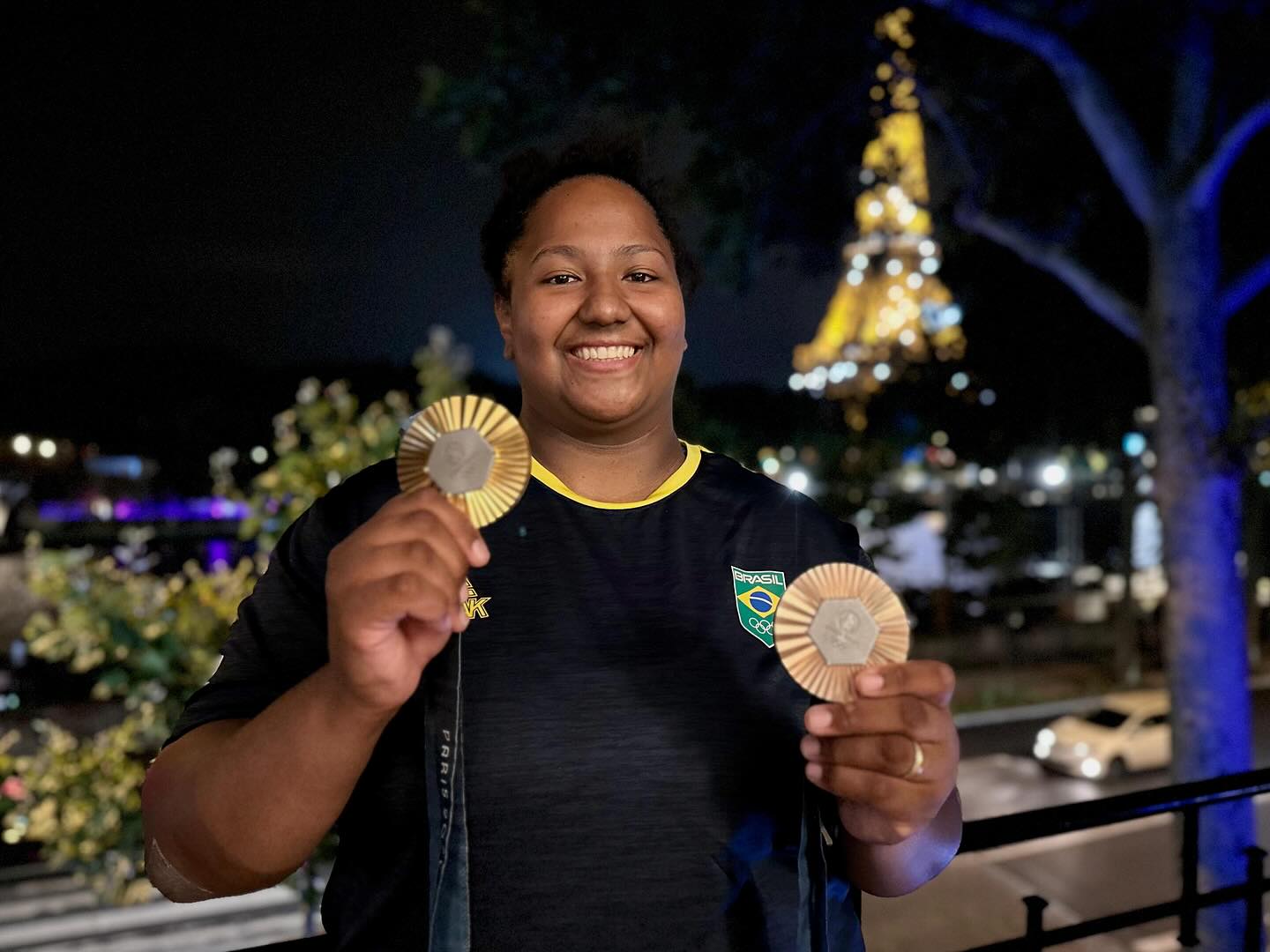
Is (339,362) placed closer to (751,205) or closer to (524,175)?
(751,205)

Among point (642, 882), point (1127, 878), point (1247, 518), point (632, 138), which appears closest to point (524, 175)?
point (632, 138)

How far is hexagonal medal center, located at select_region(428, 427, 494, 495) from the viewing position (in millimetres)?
1160

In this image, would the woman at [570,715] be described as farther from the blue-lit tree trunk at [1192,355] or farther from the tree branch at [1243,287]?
the tree branch at [1243,287]

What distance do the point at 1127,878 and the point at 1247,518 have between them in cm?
1535

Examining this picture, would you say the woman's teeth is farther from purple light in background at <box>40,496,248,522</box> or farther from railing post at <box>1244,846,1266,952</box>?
purple light in background at <box>40,496,248,522</box>

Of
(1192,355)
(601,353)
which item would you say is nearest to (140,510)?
(1192,355)

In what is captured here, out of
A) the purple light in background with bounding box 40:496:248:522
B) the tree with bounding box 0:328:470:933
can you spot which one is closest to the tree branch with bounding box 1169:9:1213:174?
the tree with bounding box 0:328:470:933

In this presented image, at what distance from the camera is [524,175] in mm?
1700

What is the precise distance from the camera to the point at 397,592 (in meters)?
1.03

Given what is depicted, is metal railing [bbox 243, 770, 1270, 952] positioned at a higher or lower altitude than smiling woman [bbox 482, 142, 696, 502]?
lower

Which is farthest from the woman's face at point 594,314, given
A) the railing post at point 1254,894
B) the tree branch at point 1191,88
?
the tree branch at point 1191,88

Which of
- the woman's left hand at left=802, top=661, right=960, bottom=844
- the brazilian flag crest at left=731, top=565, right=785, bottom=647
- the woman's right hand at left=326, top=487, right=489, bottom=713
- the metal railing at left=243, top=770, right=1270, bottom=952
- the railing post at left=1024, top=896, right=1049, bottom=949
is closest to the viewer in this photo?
the woman's right hand at left=326, top=487, right=489, bottom=713

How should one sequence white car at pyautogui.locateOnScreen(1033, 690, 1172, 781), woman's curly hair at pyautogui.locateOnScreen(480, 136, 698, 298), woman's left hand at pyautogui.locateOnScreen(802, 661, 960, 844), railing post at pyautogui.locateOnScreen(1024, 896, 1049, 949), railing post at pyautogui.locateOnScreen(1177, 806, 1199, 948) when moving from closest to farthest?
woman's left hand at pyautogui.locateOnScreen(802, 661, 960, 844)
woman's curly hair at pyautogui.locateOnScreen(480, 136, 698, 298)
railing post at pyautogui.locateOnScreen(1024, 896, 1049, 949)
railing post at pyautogui.locateOnScreen(1177, 806, 1199, 948)
white car at pyautogui.locateOnScreen(1033, 690, 1172, 781)

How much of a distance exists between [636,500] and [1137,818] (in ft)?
5.48
